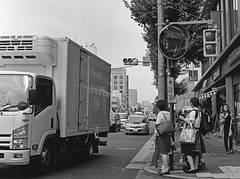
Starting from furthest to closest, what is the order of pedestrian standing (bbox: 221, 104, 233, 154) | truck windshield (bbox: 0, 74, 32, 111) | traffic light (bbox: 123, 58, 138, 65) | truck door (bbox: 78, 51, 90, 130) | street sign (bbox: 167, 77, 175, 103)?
1. traffic light (bbox: 123, 58, 138, 65)
2. pedestrian standing (bbox: 221, 104, 233, 154)
3. street sign (bbox: 167, 77, 175, 103)
4. truck door (bbox: 78, 51, 90, 130)
5. truck windshield (bbox: 0, 74, 32, 111)

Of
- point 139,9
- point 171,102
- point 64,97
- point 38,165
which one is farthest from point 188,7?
point 38,165

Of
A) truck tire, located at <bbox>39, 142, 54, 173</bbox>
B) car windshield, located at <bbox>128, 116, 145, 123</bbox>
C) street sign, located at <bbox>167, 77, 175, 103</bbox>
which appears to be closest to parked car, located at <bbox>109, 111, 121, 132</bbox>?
car windshield, located at <bbox>128, 116, 145, 123</bbox>

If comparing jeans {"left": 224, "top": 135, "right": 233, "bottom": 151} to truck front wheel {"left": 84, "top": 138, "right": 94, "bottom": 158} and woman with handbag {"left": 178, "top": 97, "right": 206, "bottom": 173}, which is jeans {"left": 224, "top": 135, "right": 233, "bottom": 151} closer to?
woman with handbag {"left": 178, "top": 97, "right": 206, "bottom": 173}

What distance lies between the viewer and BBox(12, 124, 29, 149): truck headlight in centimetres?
699

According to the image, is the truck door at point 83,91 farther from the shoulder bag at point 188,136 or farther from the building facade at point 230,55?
the building facade at point 230,55

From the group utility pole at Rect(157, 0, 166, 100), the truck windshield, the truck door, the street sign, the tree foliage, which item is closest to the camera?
the truck windshield

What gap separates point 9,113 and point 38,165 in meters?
1.49

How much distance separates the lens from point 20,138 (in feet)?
23.0

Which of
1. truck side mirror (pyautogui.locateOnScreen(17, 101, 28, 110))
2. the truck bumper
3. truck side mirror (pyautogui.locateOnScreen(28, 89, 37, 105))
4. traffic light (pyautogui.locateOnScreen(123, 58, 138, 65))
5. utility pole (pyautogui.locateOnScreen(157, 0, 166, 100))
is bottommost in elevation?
the truck bumper

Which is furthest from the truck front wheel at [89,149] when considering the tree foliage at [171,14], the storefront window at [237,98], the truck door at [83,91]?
the storefront window at [237,98]

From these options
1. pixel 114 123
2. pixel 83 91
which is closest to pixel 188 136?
pixel 83 91

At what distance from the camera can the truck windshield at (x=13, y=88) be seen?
735 cm

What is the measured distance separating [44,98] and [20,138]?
1.32 m

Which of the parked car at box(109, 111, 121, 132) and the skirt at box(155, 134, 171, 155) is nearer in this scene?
the skirt at box(155, 134, 171, 155)
